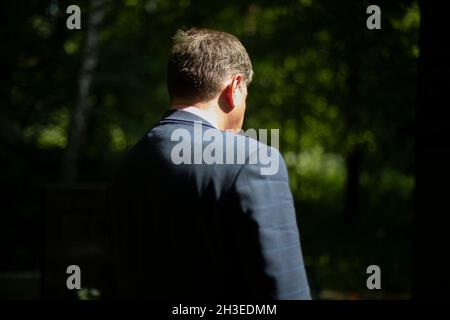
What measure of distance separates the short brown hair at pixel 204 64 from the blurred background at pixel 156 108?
11.6 feet

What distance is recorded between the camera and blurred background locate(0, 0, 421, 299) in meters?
6.88

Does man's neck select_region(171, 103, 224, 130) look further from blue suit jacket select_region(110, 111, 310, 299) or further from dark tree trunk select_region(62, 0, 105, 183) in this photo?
dark tree trunk select_region(62, 0, 105, 183)

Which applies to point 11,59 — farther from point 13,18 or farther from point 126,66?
point 126,66

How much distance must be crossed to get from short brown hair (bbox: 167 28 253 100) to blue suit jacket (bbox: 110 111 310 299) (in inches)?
3.7

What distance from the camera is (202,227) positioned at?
72.2 inches

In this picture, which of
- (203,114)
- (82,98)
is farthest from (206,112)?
(82,98)

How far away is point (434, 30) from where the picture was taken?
11.9ft

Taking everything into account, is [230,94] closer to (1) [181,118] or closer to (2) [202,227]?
(1) [181,118]

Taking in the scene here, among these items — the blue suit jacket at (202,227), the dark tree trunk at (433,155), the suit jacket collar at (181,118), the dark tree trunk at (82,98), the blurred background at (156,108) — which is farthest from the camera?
the dark tree trunk at (82,98)

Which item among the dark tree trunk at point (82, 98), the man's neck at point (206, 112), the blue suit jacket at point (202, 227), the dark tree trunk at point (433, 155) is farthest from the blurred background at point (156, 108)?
the man's neck at point (206, 112)

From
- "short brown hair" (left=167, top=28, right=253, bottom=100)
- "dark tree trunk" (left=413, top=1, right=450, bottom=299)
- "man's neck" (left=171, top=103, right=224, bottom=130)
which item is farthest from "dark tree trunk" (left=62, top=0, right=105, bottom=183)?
"man's neck" (left=171, top=103, right=224, bottom=130)

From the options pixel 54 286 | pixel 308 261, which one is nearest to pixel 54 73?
pixel 54 286

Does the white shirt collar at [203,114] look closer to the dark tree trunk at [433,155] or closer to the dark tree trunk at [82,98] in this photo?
the dark tree trunk at [433,155]

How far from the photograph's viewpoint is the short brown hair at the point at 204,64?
203cm
